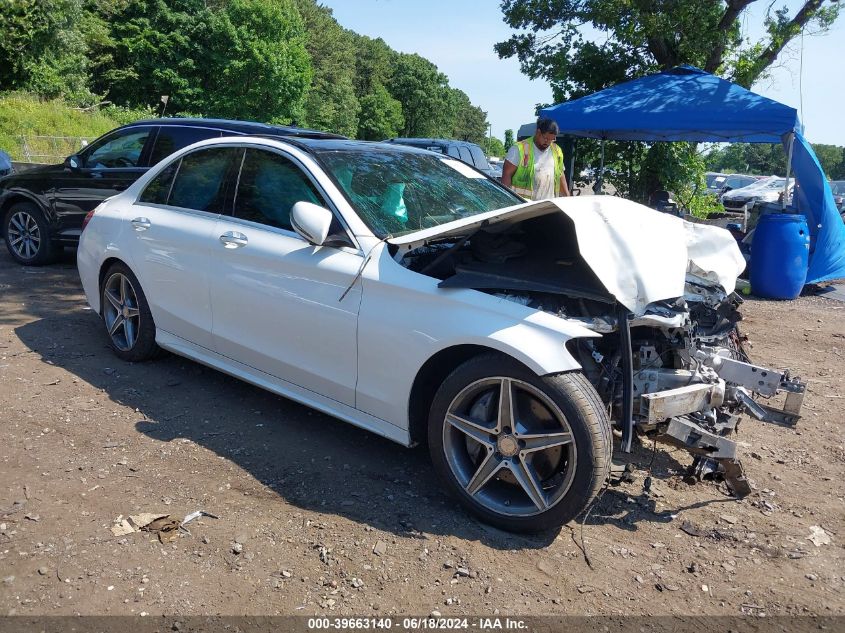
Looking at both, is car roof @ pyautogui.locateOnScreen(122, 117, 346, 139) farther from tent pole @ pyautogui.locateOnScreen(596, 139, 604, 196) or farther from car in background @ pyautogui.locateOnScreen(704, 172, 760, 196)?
car in background @ pyautogui.locateOnScreen(704, 172, 760, 196)

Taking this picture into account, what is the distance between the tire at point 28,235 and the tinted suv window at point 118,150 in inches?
38.3

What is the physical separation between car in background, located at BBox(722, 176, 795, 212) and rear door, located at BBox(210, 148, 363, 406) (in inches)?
636

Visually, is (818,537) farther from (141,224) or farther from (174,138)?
(174,138)

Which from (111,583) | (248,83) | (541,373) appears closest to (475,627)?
(541,373)

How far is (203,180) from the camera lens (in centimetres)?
479

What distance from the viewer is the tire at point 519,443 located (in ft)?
9.90

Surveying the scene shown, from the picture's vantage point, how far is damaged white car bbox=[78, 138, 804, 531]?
3.17 metres

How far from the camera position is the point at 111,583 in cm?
282

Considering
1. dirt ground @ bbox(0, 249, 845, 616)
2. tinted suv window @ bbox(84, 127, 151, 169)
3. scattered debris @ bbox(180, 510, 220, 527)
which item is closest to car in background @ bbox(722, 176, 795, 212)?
tinted suv window @ bbox(84, 127, 151, 169)

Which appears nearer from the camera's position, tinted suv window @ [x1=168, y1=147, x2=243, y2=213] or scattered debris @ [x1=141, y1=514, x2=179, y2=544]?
scattered debris @ [x1=141, y1=514, x2=179, y2=544]

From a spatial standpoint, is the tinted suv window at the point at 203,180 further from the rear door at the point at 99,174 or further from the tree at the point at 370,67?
the tree at the point at 370,67

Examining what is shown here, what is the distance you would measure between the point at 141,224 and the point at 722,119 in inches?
337

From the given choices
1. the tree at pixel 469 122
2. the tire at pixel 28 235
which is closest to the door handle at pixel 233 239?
the tire at pixel 28 235

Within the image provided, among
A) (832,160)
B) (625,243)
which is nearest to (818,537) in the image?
(625,243)
